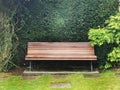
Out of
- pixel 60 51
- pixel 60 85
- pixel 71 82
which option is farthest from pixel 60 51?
pixel 60 85

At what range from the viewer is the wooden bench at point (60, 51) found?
29.3 ft

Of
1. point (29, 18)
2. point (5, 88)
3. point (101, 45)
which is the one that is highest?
point (29, 18)

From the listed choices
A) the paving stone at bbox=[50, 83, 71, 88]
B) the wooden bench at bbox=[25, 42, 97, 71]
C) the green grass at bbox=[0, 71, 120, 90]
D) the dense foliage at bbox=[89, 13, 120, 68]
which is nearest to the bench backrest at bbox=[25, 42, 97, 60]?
the wooden bench at bbox=[25, 42, 97, 71]

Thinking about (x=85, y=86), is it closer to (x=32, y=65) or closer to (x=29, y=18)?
(x=32, y=65)

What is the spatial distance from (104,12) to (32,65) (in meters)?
2.62

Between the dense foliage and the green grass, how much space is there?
1.66 feet

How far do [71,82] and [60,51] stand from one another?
4.90ft

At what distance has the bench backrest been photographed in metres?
8.95

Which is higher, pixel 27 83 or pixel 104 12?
pixel 104 12

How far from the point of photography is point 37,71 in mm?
9102

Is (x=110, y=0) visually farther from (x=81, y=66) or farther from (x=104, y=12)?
(x=81, y=66)

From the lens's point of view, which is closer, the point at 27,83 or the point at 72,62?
the point at 27,83

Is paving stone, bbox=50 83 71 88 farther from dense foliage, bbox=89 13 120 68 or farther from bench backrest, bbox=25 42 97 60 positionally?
dense foliage, bbox=89 13 120 68

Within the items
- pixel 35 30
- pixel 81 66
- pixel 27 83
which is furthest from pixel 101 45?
pixel 27 83
